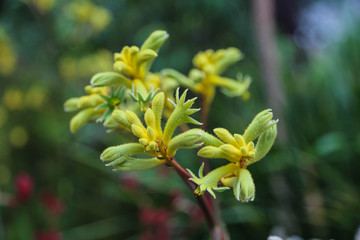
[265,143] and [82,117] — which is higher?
[82,117]

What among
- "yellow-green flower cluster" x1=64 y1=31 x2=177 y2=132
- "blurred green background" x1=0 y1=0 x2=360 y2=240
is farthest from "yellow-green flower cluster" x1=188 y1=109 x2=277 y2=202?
"blurred green background" x1=0 y1=0 x2=360 y2=240

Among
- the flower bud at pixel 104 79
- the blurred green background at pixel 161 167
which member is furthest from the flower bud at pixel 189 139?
the blurred green background at pixel 161 167

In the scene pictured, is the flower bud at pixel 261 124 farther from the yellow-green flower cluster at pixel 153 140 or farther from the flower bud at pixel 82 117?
the flower bud at pixel 82 117

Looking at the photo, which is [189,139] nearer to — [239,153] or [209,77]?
[239,153]

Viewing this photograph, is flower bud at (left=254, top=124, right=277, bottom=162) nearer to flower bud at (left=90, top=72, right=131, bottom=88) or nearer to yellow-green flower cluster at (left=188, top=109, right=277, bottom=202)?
yellow-green flower cluster at (left=188, top=109, right=277, bottom=202)

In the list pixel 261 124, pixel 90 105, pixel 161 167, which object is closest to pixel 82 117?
pixel 90 105

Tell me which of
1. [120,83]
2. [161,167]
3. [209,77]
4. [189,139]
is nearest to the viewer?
[189,139]
